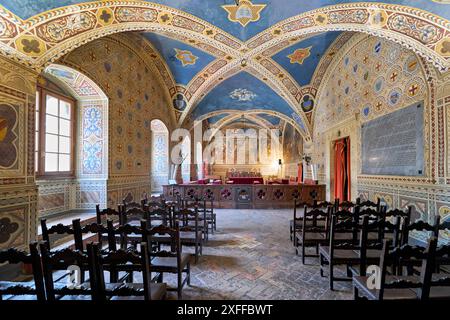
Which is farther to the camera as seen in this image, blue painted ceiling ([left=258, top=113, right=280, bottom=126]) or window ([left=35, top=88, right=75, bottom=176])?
blue painted ceiling ([left=258, top=113, right=280, bottom=126])

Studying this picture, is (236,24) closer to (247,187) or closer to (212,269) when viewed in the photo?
(212,269)

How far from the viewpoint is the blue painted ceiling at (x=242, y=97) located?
9750 mm

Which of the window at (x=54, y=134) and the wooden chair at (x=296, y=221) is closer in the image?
the wooden chair at (x=296, y=221)

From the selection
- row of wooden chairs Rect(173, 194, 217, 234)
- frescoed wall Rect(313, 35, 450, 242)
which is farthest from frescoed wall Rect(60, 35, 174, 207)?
frescoed wall Rect(313, 35, 450, 242)

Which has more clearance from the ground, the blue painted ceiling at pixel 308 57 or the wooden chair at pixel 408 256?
the blue painted ceiling at pixel 308 57

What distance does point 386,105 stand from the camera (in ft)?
16.7

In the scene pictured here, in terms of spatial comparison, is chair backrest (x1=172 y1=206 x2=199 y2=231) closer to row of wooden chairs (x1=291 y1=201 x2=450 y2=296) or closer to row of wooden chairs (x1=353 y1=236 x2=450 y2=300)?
row of wooden chairs (x1=291 y1=201 x2=450 y2=296)

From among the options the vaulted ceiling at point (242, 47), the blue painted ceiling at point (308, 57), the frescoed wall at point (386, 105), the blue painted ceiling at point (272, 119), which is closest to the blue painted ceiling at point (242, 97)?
the vaulted ceiling at point (242, 47)

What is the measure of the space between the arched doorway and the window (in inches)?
156

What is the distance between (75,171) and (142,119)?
8.71 ft

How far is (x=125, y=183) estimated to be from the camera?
6.51m

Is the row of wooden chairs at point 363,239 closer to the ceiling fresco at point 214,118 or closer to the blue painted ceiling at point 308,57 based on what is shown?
the blue painted ceiling at point 308,57

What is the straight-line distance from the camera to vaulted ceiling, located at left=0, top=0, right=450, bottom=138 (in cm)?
361

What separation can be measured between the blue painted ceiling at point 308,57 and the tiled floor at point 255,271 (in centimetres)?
544
